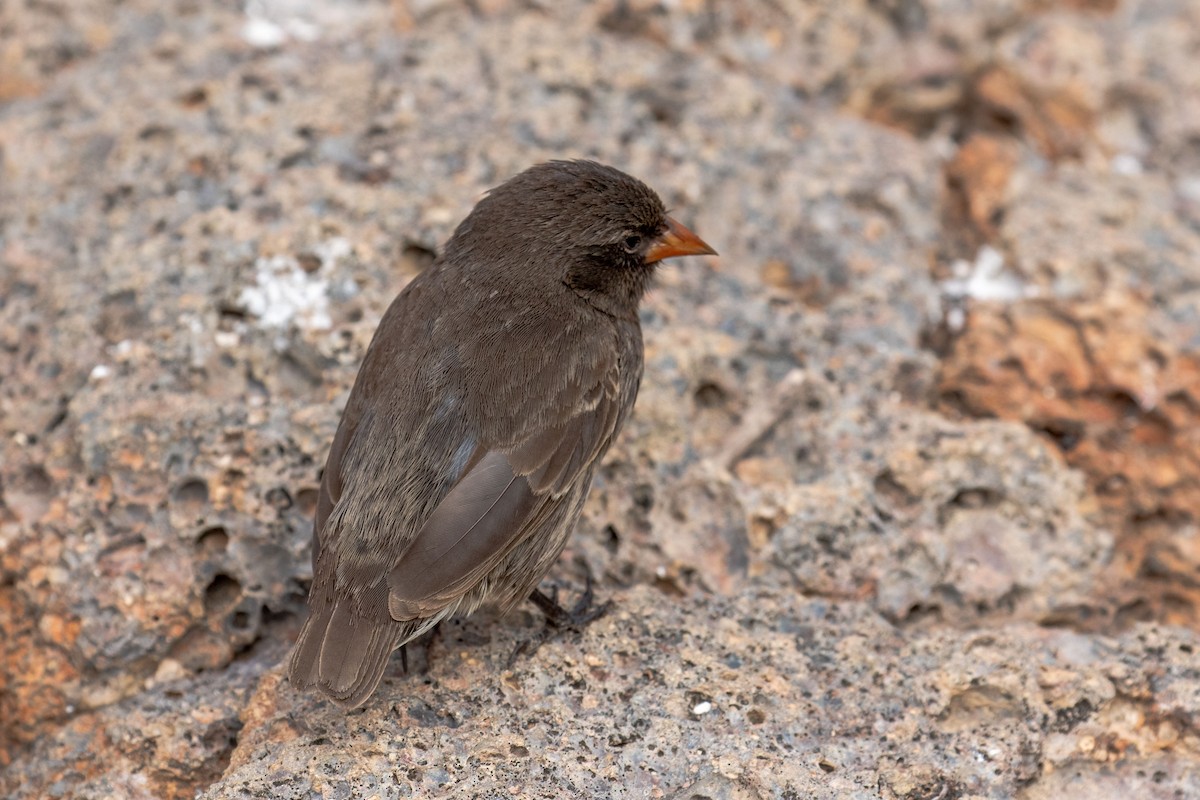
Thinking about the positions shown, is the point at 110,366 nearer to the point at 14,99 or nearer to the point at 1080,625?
the point at 14,99

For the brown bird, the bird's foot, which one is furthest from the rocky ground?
the brown bird

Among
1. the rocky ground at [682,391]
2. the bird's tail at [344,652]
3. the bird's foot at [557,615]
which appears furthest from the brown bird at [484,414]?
the rocky ground at [682,391]

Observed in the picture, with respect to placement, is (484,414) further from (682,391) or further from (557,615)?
(682,391)

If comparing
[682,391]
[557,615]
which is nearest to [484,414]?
[557,615]

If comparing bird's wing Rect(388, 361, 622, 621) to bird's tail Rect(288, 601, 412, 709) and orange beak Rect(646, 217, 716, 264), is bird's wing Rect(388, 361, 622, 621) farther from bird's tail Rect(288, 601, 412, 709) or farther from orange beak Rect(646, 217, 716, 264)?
orange beak Rect(646, 217, 716, 264)

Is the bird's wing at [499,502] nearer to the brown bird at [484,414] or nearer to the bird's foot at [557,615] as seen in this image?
the brown bird at [484,414]

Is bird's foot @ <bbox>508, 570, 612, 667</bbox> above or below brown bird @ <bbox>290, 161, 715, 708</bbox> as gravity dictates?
below
